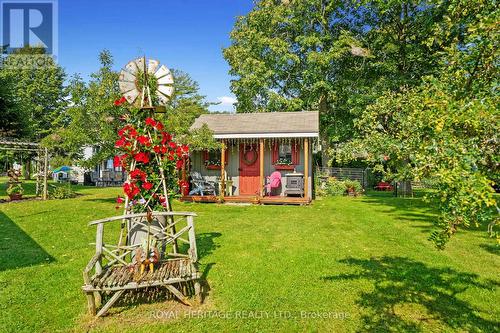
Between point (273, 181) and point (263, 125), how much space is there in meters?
2.77

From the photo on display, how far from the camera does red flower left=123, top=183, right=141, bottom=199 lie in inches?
183

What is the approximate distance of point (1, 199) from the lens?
14.7 m

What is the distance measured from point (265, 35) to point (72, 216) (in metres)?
20.4

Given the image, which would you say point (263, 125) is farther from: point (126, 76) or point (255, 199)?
point (126, 76)

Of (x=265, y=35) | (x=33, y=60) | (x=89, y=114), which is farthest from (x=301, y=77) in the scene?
(x=33, y=60)

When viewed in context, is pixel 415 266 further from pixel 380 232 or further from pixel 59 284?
pixel 59 284

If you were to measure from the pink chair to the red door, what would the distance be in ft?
2.14

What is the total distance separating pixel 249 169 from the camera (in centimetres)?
1569

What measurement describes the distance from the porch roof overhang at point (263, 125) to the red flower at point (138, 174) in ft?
30.1

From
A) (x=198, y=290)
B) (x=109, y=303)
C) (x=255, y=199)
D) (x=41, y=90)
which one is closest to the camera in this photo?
(x=109, y=303)

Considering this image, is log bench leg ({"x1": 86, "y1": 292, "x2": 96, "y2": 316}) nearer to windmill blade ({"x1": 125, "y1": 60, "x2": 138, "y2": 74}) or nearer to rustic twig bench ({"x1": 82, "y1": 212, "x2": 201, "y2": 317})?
rustic twig bench ({"x1": 82, "y1": 212, "x2": 201, "y2": 317})

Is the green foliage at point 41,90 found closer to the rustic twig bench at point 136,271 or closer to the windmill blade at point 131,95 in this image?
the windmill blade at point 131,95

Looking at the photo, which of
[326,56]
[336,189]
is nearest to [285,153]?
[336,189]

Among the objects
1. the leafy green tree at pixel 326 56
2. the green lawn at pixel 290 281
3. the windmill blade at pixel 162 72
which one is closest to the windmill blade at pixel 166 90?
the windmill blade at pixel 162 72
